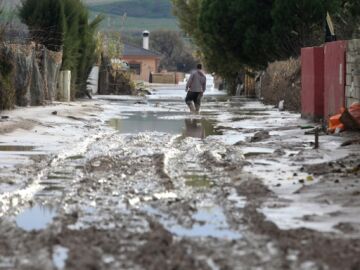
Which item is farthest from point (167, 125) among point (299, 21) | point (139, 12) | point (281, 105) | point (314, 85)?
point (139, 12)

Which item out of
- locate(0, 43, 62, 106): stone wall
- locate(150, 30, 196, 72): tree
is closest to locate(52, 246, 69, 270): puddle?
locate(0, 43, 62, 106): stone wall

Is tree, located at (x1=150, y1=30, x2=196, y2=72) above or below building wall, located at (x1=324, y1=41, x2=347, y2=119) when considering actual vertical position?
above

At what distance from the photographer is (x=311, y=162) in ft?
40.3

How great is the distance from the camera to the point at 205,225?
777 cm

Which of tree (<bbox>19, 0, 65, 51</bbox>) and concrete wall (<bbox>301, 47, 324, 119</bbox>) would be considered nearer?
concrete wall (<bbox>301, 47, 324, 119</bbox>)

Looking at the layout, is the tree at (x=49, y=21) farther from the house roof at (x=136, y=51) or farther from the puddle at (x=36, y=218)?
the house roof at (x=136, y=51)

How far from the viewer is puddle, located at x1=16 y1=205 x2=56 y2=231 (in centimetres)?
773

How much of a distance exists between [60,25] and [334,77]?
15.0 meters

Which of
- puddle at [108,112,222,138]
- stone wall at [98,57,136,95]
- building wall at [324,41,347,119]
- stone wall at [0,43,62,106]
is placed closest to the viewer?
building wall at [324,41,347,119]

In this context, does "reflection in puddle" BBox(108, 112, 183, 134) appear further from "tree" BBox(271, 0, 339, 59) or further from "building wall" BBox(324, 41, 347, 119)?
"tree" BBox(271, 0, 339, 59)

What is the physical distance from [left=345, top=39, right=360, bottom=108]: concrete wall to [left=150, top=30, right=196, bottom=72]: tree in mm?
99028

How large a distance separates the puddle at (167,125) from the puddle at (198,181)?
7.02m

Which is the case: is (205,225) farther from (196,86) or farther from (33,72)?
(196,86)

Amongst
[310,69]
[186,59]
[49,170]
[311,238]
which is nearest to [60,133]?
[49,170]
